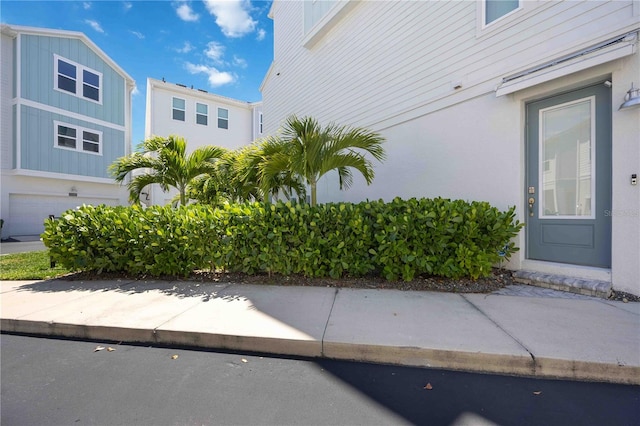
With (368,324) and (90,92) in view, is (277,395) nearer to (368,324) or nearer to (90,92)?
(368,324)

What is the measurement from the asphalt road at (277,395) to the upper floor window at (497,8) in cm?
555

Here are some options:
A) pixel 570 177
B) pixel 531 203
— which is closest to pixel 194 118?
pixel 531 203

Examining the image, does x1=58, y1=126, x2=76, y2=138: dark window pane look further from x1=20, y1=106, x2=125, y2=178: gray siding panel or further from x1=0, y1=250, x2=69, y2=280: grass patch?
x1=0, y1=250, x2=69, y2=280: grass patch

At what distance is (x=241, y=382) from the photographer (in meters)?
2.37

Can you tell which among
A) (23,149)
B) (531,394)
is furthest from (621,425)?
(23,149)

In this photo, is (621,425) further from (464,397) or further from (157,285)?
(157,285)

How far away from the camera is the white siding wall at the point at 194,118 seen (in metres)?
16.2

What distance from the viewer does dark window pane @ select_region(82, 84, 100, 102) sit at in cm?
1484

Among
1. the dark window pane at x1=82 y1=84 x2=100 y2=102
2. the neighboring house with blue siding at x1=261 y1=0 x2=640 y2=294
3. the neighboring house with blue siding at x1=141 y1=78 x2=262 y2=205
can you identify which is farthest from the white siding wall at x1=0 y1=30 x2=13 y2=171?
the neighboring house with blue siding at x1=261 y1=0 x2=640 y2=294

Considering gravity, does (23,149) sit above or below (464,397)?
above

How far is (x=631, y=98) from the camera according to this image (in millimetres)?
3686

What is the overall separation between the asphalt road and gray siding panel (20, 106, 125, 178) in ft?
48.8

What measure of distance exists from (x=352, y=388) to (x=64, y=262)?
18.7 ft

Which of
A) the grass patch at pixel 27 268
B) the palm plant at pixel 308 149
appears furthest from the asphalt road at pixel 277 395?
the grass patch at pixel 27 268
